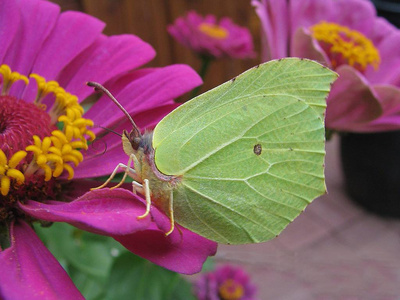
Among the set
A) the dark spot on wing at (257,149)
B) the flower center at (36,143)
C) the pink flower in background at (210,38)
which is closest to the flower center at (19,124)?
the flower center at (36,143)

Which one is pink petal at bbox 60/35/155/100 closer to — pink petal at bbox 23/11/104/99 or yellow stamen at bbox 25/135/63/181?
pink petal at bbox 23/11/104/99

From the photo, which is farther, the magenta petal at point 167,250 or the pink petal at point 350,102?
the pink petal at point 350,102

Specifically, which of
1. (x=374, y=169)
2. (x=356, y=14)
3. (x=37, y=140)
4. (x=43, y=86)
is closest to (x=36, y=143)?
(x=37, y=140)

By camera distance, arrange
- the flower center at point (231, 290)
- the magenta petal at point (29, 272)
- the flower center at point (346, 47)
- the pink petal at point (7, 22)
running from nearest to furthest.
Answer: the magenta petal at point (29, 272) → the pink petal at point (7, 22) → the flower center at point (346, 47) → the flower center at point (231, 290)

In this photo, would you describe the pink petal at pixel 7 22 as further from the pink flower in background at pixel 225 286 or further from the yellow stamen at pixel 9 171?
the pink flower in background at pixel 225 286

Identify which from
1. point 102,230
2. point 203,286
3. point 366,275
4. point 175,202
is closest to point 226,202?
point 175,202

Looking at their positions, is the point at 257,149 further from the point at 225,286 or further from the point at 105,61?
the point at 225,286
